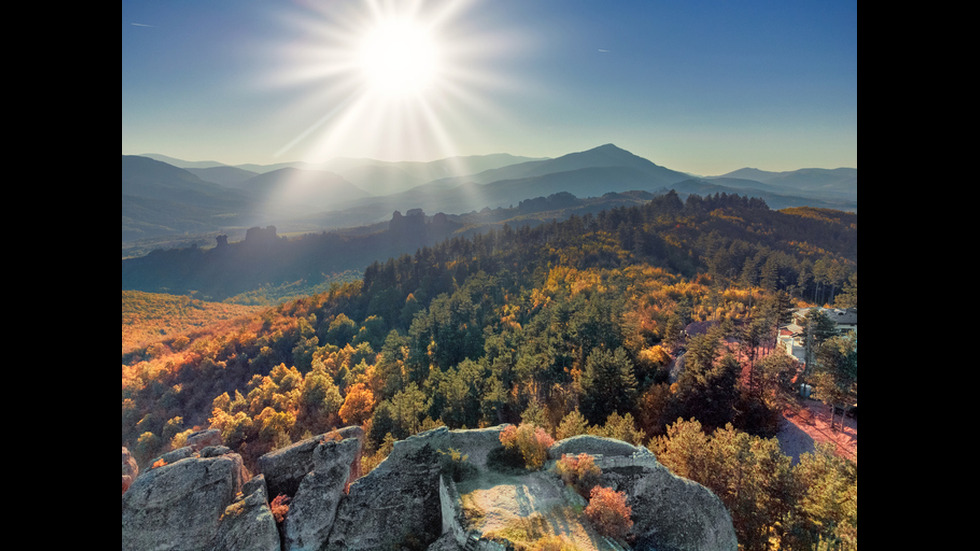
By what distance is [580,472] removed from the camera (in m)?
15.5

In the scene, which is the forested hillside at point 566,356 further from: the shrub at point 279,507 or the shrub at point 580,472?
the shrub at point 580,472

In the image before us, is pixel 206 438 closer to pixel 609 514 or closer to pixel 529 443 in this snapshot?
pixel 529 443

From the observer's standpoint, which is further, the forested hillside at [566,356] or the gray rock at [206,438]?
the gray rock at [206,438]

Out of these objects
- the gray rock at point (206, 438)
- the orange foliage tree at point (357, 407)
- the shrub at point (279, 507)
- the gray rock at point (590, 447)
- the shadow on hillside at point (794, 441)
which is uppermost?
the gray rock at point (590, 447)

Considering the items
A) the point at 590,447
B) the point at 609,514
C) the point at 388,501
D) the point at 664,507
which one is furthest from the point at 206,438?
the point at 664,507

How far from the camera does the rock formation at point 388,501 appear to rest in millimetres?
14211

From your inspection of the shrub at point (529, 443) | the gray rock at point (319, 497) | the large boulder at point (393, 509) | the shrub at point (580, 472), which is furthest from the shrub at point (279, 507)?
the shrub at point (580, 472)

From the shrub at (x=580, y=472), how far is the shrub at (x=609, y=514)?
4.02 feet

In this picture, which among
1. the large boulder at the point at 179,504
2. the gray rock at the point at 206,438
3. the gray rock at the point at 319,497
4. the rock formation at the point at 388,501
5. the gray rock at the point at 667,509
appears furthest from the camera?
the gray rock at the point at 206,438

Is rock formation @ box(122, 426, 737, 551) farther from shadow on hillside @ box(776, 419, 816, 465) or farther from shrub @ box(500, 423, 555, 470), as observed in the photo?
shadow on hillside @ box(776, 419, 816, 465)
